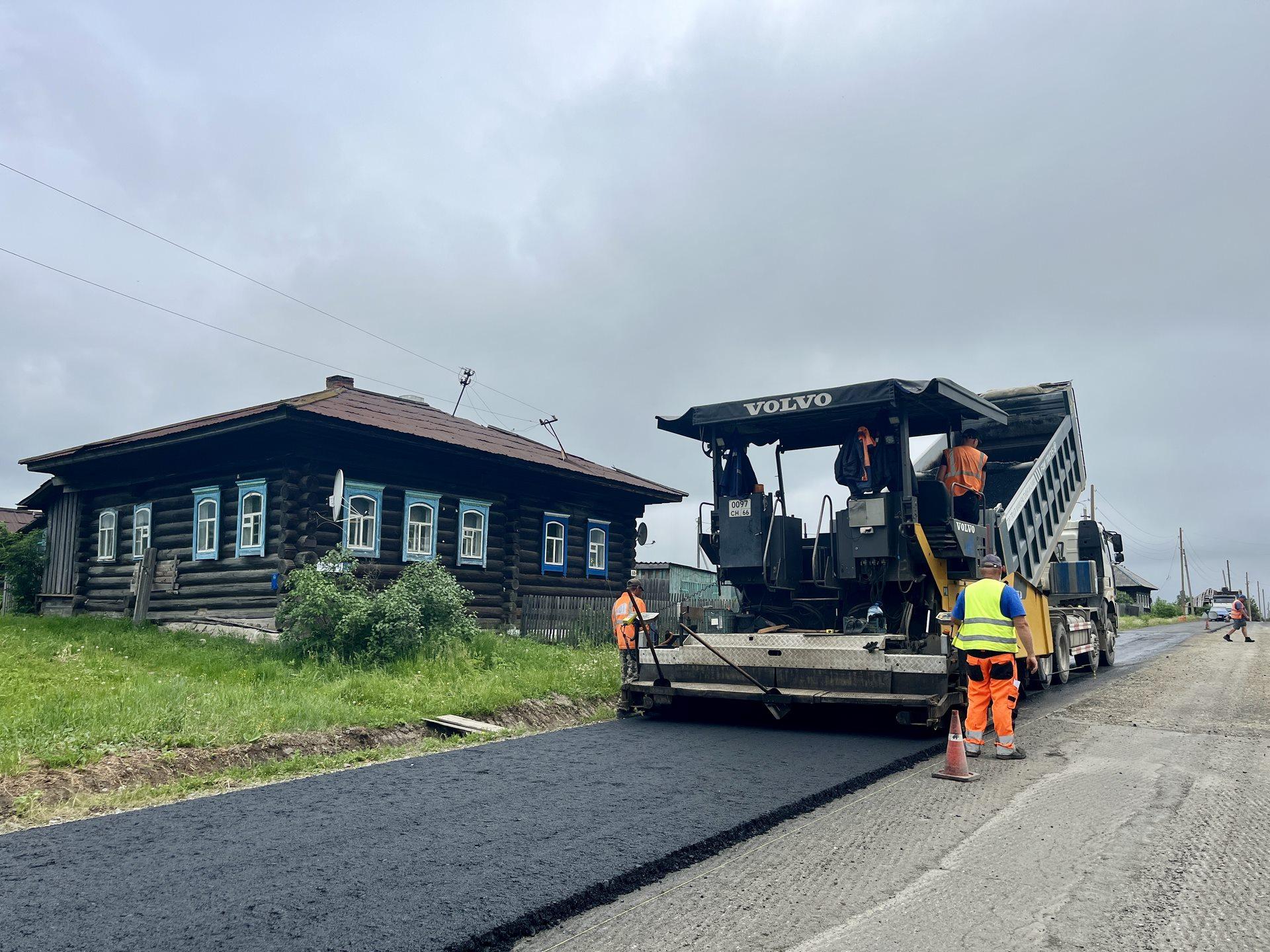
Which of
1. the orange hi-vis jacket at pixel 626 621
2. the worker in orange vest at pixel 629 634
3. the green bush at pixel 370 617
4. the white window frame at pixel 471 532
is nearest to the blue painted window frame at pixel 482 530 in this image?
the white window frame at pixel 471 532

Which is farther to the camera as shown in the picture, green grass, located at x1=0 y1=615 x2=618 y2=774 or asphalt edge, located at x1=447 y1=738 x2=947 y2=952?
green grass, located at x1=0 y1=615 x2=618 y2=774

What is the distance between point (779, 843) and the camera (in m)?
4.89

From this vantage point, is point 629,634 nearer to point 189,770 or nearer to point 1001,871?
point 189,770

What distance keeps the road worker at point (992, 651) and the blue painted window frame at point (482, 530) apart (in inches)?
463

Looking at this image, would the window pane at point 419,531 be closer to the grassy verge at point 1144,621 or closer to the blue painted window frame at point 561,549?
the blue painted window frame at point 561,549

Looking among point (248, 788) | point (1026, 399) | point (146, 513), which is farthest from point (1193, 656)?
point (146, 513)

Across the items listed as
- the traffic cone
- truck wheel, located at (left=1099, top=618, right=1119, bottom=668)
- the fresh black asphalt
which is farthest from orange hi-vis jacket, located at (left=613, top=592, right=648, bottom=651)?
truck wheel, located at (left=1099, top=618, right=1119, bottom=668)

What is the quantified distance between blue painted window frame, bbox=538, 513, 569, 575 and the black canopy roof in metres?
10.0

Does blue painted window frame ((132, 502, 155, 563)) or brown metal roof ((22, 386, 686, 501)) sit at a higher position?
brown metal roof ((22, 386, 686, 501))

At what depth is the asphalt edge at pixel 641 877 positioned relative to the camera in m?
3.57

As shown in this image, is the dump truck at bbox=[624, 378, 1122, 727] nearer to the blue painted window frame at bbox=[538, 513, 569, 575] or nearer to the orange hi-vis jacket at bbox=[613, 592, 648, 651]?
the orange hi-vis jacket at bbox=[613, 592, 648, 651]

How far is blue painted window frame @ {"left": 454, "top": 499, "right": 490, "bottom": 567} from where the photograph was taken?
59.0 feet

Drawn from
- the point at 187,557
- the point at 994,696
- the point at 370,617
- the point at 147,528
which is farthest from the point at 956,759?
the point at 147,528

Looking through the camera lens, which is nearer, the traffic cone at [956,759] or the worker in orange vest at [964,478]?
the traffic cone at [956,759]
